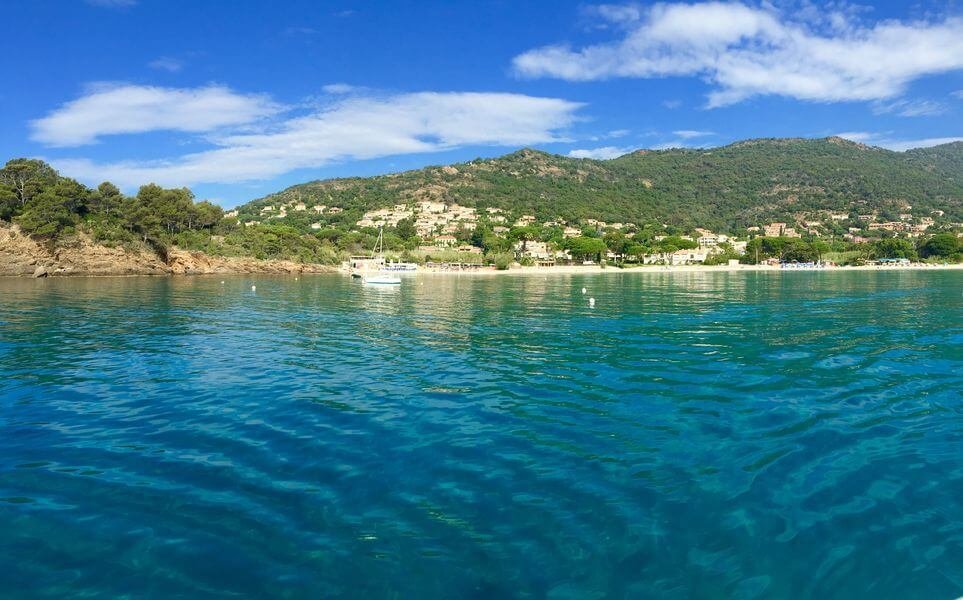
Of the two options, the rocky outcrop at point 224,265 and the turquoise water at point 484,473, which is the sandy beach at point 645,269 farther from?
the turquoise water at point 484,473

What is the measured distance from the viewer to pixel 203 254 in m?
86.4

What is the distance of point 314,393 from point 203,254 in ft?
272

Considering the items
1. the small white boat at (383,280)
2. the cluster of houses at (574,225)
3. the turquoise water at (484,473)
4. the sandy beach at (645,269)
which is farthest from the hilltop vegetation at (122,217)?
the turquoise water at (484,473)

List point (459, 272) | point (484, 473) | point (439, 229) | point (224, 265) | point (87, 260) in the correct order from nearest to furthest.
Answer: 1. point (484, 473)
2. point (87, 260)
3. point (224, 265)
4. point (459, 272)
5. point (439, 229)

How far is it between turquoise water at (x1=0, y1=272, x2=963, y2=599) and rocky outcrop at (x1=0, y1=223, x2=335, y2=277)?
5898 cm

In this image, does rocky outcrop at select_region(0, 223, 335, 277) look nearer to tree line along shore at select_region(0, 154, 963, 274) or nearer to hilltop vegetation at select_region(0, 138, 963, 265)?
tree line along shore at select_region(0, 154, 963, 274)

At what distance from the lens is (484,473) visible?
8062 mm

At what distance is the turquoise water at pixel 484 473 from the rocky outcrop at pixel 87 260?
5898 cm

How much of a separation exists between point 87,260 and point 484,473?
3075 inches

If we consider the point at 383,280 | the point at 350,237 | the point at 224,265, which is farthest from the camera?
the point at 350,237

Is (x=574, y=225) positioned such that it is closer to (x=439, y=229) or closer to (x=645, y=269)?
(x=439, y=229)

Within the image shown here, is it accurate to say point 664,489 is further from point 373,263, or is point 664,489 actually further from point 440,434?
point 373,263

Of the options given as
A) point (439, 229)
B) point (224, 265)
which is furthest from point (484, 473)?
point (439, 229)

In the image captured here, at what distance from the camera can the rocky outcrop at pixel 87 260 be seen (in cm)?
6406
